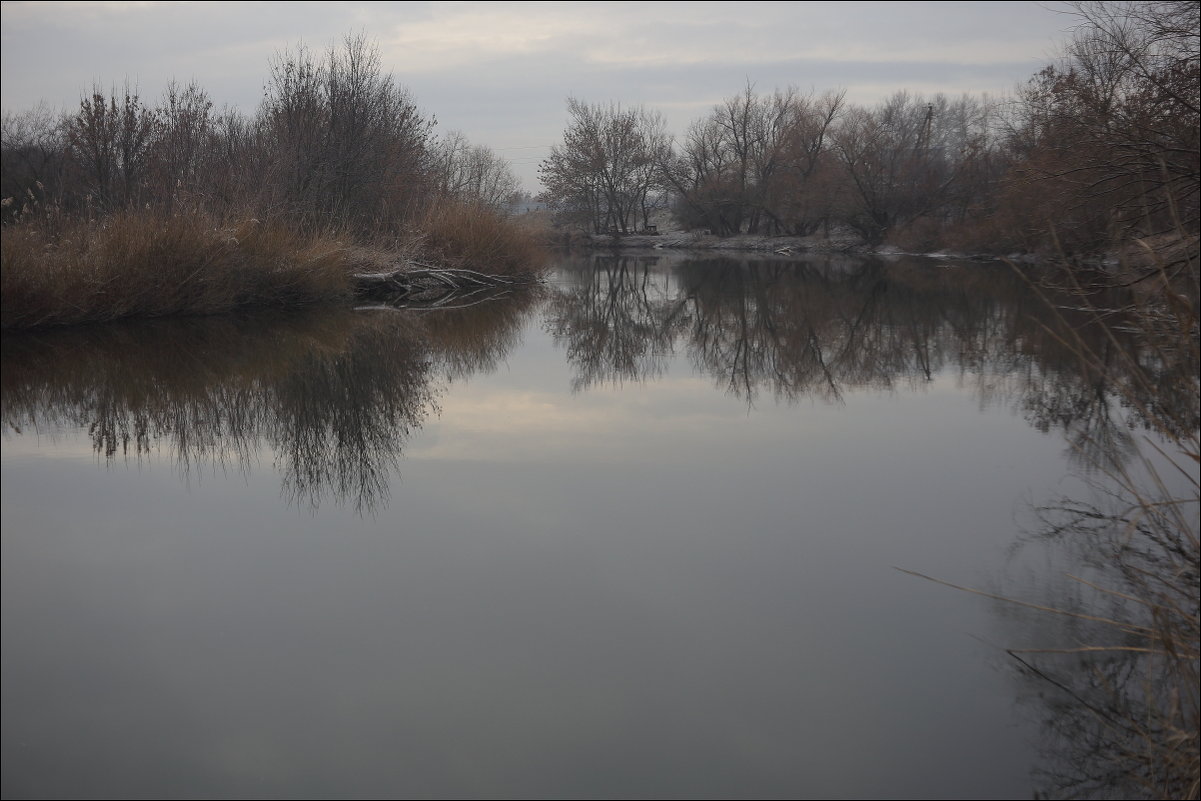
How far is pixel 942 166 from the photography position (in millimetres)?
43875

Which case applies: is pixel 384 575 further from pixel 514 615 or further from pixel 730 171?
pixel 730 171

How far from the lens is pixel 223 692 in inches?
131

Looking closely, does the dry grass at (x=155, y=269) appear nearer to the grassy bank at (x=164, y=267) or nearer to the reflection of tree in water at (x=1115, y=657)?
the grassy bank at (x=164, y=267)

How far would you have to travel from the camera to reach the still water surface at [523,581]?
3016 millimetres

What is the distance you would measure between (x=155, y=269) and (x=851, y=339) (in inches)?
364

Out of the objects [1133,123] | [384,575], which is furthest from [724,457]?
[1133,123]

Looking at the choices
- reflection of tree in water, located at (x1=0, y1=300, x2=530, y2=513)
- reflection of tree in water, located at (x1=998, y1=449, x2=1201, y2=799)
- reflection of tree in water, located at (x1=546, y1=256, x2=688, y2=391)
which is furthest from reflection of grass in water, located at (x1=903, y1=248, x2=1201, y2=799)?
reflection of tree in water, located at (x1=546, y1=256, x2=688, y2=391)

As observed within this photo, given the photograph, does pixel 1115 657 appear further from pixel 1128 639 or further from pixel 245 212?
pixel 245 212

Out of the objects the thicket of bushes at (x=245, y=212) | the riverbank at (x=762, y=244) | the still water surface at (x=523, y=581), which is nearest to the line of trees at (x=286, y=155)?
the thicket of bushes at (x=245, y=212)

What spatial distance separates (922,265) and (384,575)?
29.5m

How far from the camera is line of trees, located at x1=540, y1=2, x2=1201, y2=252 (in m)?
10.0

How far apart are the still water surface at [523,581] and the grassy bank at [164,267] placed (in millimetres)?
962

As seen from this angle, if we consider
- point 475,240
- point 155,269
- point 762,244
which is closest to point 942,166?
point 762,244

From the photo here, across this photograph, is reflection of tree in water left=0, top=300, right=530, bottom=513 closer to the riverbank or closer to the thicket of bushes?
the thicket of bushes
